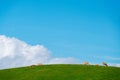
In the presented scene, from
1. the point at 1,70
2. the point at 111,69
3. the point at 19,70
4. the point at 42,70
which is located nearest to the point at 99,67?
the point at 111,69

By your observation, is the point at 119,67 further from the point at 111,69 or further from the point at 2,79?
the point at 2,79

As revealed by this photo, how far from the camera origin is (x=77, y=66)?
214 feet

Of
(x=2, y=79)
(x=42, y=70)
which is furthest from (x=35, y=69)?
(x=2, y=79)

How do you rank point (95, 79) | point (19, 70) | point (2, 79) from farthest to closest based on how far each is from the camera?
point (19, 70), point (2, 79), point (95, 79)

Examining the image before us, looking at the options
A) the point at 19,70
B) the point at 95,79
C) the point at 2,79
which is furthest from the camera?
the point at 19,70

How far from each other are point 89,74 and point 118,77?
18.0 feet

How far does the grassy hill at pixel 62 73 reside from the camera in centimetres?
5778

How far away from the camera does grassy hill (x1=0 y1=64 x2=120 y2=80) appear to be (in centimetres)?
5778

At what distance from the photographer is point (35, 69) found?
64.7m

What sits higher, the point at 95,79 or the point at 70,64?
the point at 70,64

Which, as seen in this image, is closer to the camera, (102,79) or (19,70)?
(102,79)

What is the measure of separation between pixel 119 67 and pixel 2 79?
24.5 meters

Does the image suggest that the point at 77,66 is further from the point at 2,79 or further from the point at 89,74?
the point at 2,79

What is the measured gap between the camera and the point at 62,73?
60.2 metres
